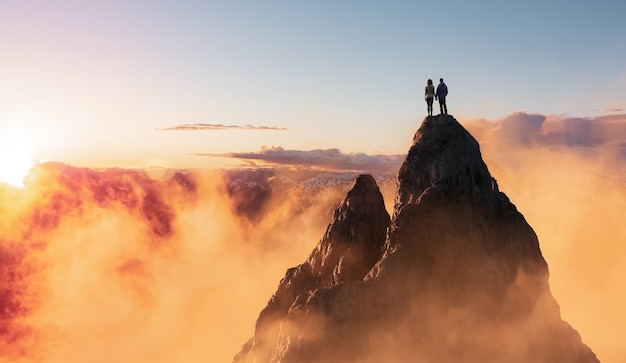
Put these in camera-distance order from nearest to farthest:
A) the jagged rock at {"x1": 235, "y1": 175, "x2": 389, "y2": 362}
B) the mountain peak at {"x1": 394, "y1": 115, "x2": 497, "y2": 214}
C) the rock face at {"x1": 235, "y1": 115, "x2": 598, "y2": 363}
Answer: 1. the rock face at {"x1": 235, "y1": 115, "x2": 598, "y2": 363}
2. the mountain peak at {"x1": 394, "y1": 115, "x2": 497, "y2": 214}
3. the jagged rock at {"x1": 235, "y1": 175, "x2": 389, "y2": 362}

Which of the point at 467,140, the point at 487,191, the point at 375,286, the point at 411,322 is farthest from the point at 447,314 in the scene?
the point at 467,140

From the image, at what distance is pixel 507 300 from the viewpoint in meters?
35.8

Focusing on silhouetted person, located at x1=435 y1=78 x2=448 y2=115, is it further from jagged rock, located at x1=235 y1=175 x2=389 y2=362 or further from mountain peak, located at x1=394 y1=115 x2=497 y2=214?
jagged rock, located at x1=235 y1=175 x2=389 y2=362

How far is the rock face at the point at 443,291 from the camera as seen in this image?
Result: 34.0 m

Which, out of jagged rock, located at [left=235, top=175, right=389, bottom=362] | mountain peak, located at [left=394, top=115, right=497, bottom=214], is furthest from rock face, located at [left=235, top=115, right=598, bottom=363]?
jagged rock, located at [left=235, top=175, right=389, bottom=362]

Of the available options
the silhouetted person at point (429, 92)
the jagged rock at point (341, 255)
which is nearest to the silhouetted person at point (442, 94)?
the silhouetted person at point (429, 92)

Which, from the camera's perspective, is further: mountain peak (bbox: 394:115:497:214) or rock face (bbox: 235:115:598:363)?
mountain peak (bbox: 394:115:497:214)

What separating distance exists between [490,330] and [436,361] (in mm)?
4883

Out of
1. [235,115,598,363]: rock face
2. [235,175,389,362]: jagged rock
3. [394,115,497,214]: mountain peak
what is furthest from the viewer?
[235,175,389,362]: jagged rock

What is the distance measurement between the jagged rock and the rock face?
4.96ft

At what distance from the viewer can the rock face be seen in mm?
33969

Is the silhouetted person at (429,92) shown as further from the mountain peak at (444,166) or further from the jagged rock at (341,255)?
the jagged rock at (341,255)

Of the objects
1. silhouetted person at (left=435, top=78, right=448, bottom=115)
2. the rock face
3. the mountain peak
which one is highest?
silhouetted person at (left=435, top=78, right=448, bottom=115)

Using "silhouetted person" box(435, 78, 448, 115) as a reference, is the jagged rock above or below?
below
